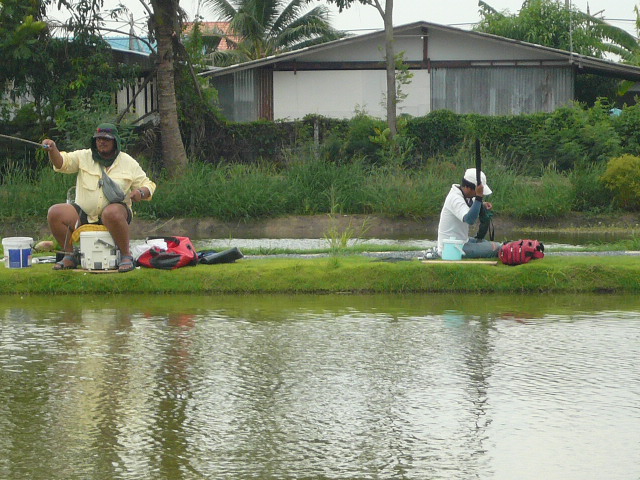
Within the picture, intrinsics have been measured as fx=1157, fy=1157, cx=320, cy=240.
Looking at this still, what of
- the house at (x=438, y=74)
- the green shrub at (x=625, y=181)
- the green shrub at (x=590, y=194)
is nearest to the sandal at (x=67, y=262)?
the green shrub at (x=590, y=194)

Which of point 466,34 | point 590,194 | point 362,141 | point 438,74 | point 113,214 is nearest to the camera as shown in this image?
point 113,214

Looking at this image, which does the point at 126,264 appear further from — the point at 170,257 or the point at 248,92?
the point at 248,92

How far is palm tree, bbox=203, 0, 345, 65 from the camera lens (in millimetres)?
48062

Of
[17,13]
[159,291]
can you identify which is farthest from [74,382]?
[17,13]

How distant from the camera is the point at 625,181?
2278 centimetres

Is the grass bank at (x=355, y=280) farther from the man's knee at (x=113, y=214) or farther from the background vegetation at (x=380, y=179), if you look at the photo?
the background vegetation at (x=380, y=179)

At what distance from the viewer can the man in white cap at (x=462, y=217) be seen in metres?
12.0

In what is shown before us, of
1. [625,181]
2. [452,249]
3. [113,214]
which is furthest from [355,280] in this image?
[625,181]

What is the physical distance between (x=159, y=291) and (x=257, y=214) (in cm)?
1090

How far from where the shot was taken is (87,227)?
1164 centimetres

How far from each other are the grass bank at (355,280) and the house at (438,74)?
77.5 ft

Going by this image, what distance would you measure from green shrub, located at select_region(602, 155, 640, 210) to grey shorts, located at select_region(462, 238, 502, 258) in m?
11.5

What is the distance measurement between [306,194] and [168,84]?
4302mm

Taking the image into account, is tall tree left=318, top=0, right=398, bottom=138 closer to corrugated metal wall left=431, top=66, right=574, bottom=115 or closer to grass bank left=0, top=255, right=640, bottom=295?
corrugated metal wall left=431, top=66, right=574, bottom=115
